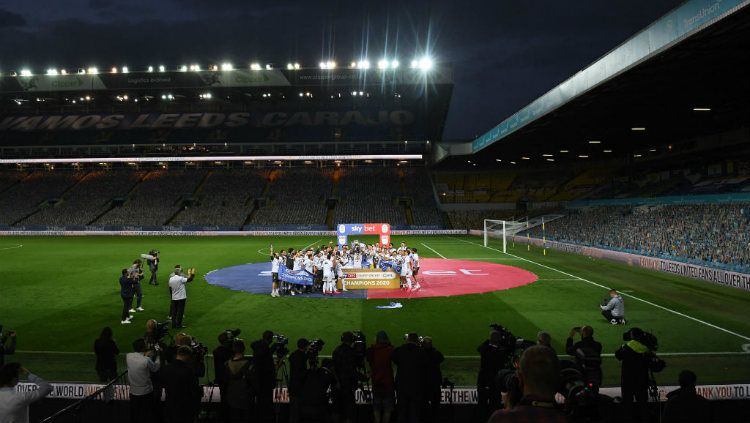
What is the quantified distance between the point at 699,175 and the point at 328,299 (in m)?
33.7

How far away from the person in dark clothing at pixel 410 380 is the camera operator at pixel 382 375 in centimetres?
35

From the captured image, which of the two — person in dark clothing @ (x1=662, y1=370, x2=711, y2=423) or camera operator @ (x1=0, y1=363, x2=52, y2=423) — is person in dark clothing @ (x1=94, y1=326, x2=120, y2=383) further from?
person in dark clothing @ (x1=662, y1=370, x2=711, y2=423)

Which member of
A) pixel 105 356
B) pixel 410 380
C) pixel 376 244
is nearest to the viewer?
pixel 410 380

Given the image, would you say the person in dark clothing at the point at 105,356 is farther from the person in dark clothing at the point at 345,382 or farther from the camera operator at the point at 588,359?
the camera operator at the point at 588,359

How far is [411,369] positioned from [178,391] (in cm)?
309

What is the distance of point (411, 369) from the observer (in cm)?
708

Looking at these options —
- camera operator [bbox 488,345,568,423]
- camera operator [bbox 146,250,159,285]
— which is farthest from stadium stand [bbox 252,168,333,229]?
camera operator [bbox 488,345,568,423]

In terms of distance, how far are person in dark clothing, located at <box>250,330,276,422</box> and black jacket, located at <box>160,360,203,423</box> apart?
1.07 meters

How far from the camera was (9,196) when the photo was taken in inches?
2729

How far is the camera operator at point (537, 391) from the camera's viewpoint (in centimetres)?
283

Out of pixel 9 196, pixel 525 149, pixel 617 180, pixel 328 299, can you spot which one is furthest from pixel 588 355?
pixel 9 196

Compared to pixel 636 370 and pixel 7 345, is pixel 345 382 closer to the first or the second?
pixel 636 370

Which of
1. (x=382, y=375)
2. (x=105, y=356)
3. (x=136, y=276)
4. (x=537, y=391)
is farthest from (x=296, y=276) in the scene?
(x=537, y=391)

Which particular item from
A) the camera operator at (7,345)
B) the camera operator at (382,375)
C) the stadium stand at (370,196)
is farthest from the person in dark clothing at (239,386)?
the stadium stand at (370,196)
